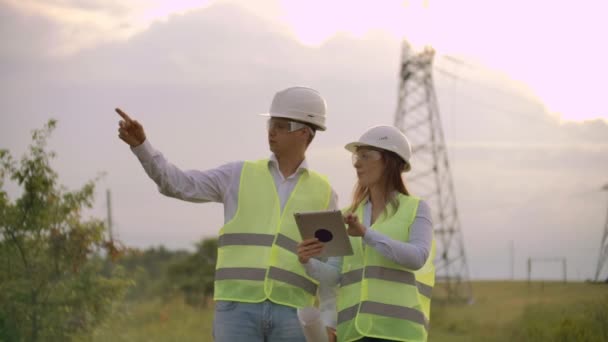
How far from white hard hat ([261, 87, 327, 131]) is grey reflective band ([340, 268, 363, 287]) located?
3.49ft

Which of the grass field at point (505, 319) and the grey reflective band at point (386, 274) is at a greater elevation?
the grass field at point (505, 319)

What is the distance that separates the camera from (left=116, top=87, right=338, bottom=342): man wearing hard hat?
6309 mm

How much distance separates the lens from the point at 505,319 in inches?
792

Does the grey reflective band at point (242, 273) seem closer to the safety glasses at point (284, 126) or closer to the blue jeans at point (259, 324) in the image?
the blue jeans at point (259, 324)

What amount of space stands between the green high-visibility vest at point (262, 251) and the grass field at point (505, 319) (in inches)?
344

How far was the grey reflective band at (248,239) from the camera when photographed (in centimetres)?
646

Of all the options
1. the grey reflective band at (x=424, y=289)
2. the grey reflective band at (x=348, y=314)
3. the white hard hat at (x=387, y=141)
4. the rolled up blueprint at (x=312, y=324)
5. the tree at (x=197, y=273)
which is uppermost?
the tree at (x=197, y=273)

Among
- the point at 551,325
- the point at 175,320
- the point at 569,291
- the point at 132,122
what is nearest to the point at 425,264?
the point at 132,122

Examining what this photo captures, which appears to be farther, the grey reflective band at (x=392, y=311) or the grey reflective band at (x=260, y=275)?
the grey reflective band at (x=260, y=275)

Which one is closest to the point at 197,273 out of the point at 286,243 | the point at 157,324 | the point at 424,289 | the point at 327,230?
the point at 157,324

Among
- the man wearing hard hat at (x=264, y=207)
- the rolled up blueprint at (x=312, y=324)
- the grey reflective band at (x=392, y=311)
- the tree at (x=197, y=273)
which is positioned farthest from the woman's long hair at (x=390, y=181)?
the tree at (x=197, y=273)

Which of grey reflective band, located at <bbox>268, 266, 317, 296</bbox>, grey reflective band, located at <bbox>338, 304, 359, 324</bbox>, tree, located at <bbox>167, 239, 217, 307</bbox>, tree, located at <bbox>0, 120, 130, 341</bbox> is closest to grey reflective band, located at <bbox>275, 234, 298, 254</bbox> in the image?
grey reflective band, located at <bbox>268, 266, 317, 296</bbox>

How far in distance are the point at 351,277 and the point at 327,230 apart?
455 millimetres

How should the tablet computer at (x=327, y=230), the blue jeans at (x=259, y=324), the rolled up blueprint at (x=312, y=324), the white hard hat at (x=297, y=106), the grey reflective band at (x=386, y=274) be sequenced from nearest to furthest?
1. the tablet computer at (x=327, y=230)
2. the rolled up blueprint at (x=312, y=324)
3. the grey reflective band at (x=386, y=274)
4. the blue jeans at (x=259, y=324)
5. the white hard hat at (x=297, y=106)
